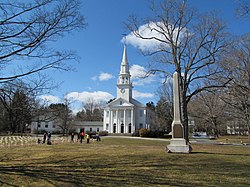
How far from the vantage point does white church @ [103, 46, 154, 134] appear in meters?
60.7

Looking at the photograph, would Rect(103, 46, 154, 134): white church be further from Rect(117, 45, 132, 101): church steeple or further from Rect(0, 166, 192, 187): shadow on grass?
Rect(0, 166, 192, 187): shadow on grass

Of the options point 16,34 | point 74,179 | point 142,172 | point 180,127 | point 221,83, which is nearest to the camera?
point 74,179

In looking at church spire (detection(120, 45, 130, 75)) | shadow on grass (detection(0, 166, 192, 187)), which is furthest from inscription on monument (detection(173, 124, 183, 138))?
church spire (detection(120, 45, 130, 75))

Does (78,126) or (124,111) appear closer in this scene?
(124,111)

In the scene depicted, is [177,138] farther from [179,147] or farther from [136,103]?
[136,103]

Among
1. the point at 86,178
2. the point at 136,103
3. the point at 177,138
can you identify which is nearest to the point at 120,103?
the point at 136,103

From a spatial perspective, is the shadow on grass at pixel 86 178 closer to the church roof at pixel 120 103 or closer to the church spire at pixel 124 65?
the church roof at pixel 120 103

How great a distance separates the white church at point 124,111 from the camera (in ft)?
199

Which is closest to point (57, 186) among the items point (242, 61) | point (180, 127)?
point (180, 127)

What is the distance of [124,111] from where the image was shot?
6069cm

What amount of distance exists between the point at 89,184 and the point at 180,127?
8.88 m

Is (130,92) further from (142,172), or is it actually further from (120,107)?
(142,172)

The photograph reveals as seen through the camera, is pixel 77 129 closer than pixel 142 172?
No

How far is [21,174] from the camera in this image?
6527mm
